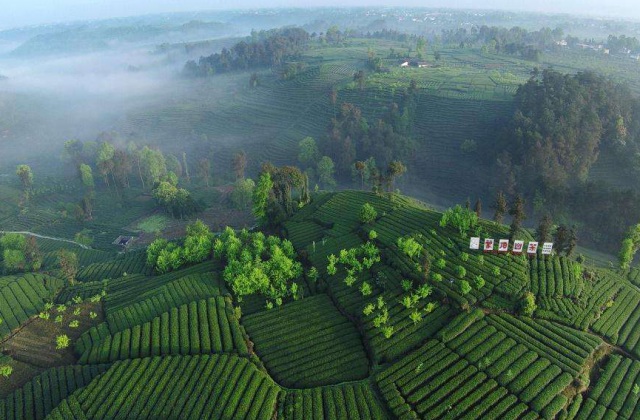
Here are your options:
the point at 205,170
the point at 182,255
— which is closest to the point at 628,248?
the point at 182,255

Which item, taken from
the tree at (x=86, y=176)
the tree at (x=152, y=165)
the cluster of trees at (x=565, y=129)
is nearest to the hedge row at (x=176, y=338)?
the tree at (x=152, y=165)

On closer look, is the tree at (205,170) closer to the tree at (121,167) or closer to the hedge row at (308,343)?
the tree at (121,167)

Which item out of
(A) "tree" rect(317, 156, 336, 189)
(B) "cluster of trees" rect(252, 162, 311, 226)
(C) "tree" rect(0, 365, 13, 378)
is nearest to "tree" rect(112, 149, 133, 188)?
(A) "tree" rect(317, 156, 336, 189)

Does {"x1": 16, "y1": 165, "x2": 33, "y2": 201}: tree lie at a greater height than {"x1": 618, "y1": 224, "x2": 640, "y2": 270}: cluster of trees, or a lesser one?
lesser

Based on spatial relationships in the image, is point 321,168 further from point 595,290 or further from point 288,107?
point 595,290

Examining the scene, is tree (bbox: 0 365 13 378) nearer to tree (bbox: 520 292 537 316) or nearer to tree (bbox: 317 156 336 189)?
tree (bbox: 520 292 537 316)

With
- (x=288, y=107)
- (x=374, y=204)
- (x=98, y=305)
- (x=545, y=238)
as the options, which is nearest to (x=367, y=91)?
(x=288, y=107)
